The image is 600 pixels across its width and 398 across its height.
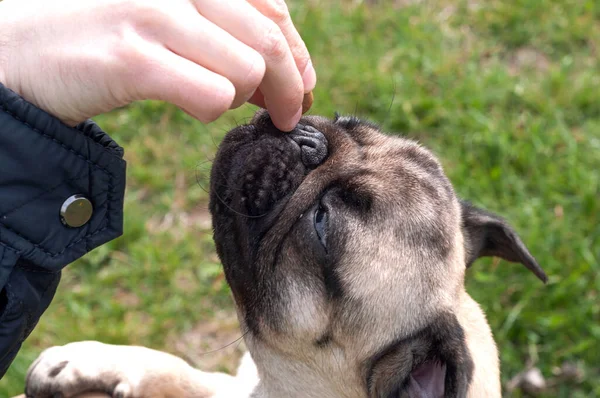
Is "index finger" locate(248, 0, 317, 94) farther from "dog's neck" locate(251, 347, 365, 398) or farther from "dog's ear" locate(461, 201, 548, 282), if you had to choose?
"dog's ear" locate(461, 201, 548, 282)

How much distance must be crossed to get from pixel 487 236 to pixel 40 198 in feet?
6.92

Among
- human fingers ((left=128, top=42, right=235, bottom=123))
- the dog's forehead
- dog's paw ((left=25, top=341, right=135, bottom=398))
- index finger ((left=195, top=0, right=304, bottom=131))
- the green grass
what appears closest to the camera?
human fingers ((left=128, top=42, right=235, bottom=123))

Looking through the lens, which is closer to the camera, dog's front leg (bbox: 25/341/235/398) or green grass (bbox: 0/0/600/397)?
dog's front leg (bbox: 25/341/235/398)

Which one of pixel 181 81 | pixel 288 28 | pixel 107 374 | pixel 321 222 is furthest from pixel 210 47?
pixel 107 374

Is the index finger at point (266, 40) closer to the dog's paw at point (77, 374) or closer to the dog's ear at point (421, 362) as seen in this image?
the dog's ear at point (421, 362)

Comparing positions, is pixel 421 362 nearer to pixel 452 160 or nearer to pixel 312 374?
pixel 312 374

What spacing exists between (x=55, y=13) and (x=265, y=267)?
1.18 m

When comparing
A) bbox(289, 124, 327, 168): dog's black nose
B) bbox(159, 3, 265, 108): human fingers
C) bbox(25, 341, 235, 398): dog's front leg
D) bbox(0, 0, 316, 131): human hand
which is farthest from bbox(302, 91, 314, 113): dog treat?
bbox(25, 341, 235, 398): dog's front leg

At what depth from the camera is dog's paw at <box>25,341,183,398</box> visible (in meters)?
3.08

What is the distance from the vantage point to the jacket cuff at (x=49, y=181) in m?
1.98

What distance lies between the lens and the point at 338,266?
8.38ft

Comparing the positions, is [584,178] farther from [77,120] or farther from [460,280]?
[77,120]

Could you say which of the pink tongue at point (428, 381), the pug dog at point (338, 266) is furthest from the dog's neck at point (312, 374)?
the pink tongue at point (428, 381)

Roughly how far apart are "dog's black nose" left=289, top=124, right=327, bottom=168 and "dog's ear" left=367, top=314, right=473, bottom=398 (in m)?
0.78
